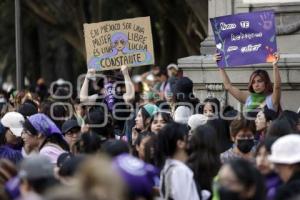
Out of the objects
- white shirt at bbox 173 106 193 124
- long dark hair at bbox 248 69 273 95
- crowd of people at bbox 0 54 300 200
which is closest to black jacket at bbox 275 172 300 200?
crowd of people at bbox 0 54 300 200

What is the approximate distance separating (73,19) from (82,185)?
22.5 metres

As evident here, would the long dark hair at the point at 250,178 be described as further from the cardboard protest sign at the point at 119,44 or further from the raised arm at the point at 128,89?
the cardboard protest sign at the point at 119,44

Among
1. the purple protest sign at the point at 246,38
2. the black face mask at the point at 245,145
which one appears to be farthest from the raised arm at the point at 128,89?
the black face mask at the point at 245,145

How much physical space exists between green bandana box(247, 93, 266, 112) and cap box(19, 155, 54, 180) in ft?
19.9

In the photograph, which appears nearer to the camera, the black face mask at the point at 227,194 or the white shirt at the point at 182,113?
the black face mask at the point at 227,194

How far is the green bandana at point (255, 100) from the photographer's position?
14.0m

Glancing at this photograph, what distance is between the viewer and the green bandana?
13984mm

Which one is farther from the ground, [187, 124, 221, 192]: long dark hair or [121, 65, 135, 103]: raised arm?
[121, 65, 135, 103]: raised arm

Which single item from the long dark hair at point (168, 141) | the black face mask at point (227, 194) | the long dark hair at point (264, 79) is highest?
the long dark hair at point (264, 79)

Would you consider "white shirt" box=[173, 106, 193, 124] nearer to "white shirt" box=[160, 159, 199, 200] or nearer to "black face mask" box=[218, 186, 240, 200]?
"white shirt" box=[160, 159, 199, 200]

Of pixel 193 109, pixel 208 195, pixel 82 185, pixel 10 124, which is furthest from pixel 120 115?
pixel 82 185

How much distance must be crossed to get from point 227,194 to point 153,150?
2.15m

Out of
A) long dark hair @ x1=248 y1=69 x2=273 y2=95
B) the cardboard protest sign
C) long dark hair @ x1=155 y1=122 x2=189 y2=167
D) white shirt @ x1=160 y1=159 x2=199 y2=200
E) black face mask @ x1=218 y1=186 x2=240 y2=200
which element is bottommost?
white shirt @ x1=160 y1=159 x2=199 y2=200

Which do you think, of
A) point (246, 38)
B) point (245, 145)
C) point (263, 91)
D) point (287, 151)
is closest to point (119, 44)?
point (246, 38)
